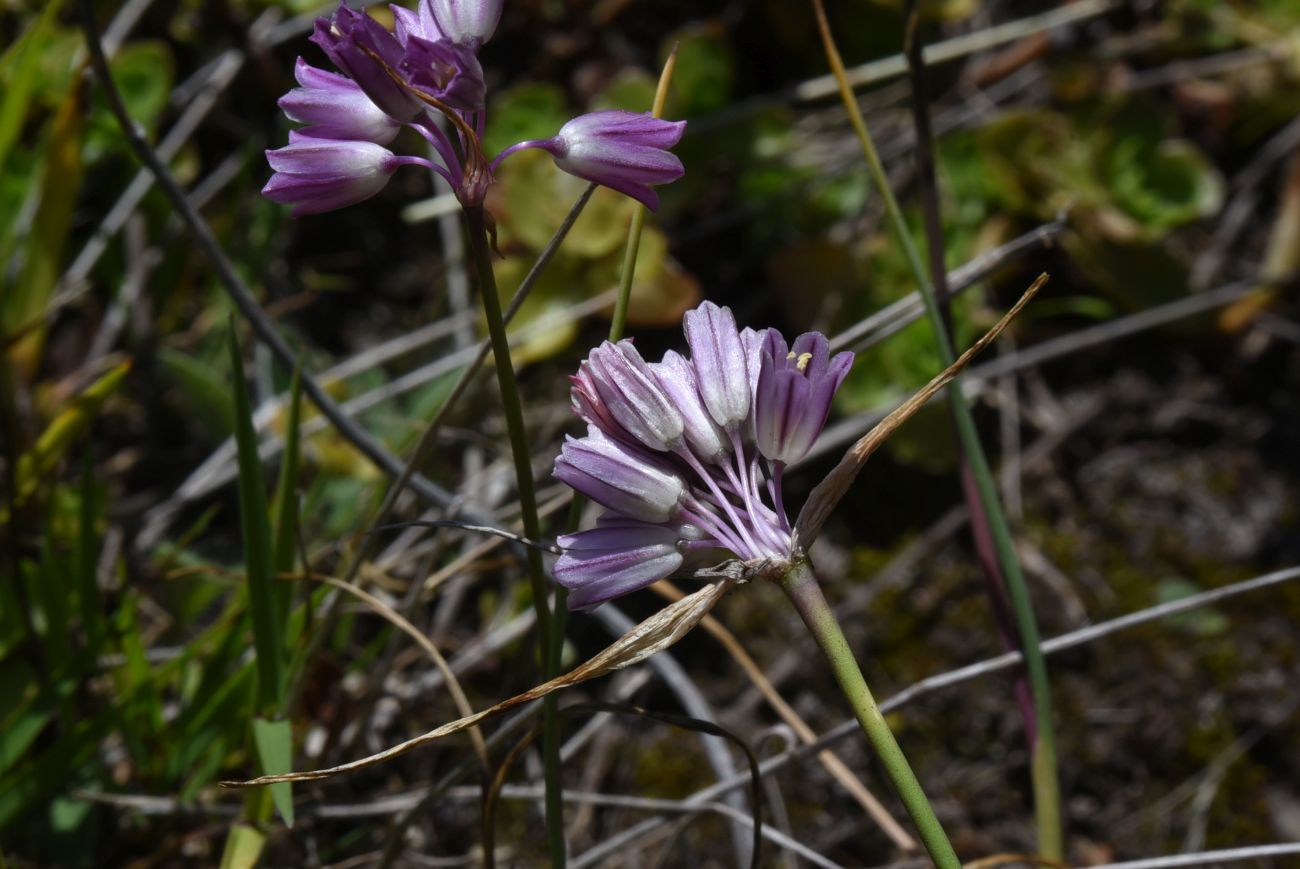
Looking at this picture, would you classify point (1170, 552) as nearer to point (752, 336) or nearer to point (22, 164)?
point (752, 336)

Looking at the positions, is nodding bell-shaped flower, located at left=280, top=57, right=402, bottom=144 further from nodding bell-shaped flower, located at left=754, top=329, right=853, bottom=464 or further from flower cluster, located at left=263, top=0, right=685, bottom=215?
nodding bell-shaped flower, located at left=754, top=329, right=853, bottom=464

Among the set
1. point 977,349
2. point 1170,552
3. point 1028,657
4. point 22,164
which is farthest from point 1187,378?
point 22,164

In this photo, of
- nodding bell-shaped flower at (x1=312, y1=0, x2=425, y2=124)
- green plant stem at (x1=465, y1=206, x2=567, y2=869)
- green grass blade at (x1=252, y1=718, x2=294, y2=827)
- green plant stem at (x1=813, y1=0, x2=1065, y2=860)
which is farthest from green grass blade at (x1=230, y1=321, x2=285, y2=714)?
green plant stem at (x1=813, y1=0, x2=1065, y2=860)

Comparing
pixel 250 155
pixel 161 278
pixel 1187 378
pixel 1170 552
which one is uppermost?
pixel 250 155

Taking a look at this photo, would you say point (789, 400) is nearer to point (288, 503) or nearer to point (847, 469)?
point (847, 469)

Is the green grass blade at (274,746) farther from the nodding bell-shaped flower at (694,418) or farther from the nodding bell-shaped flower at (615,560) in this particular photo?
the nodding bell-shaped flower at (694,418)
